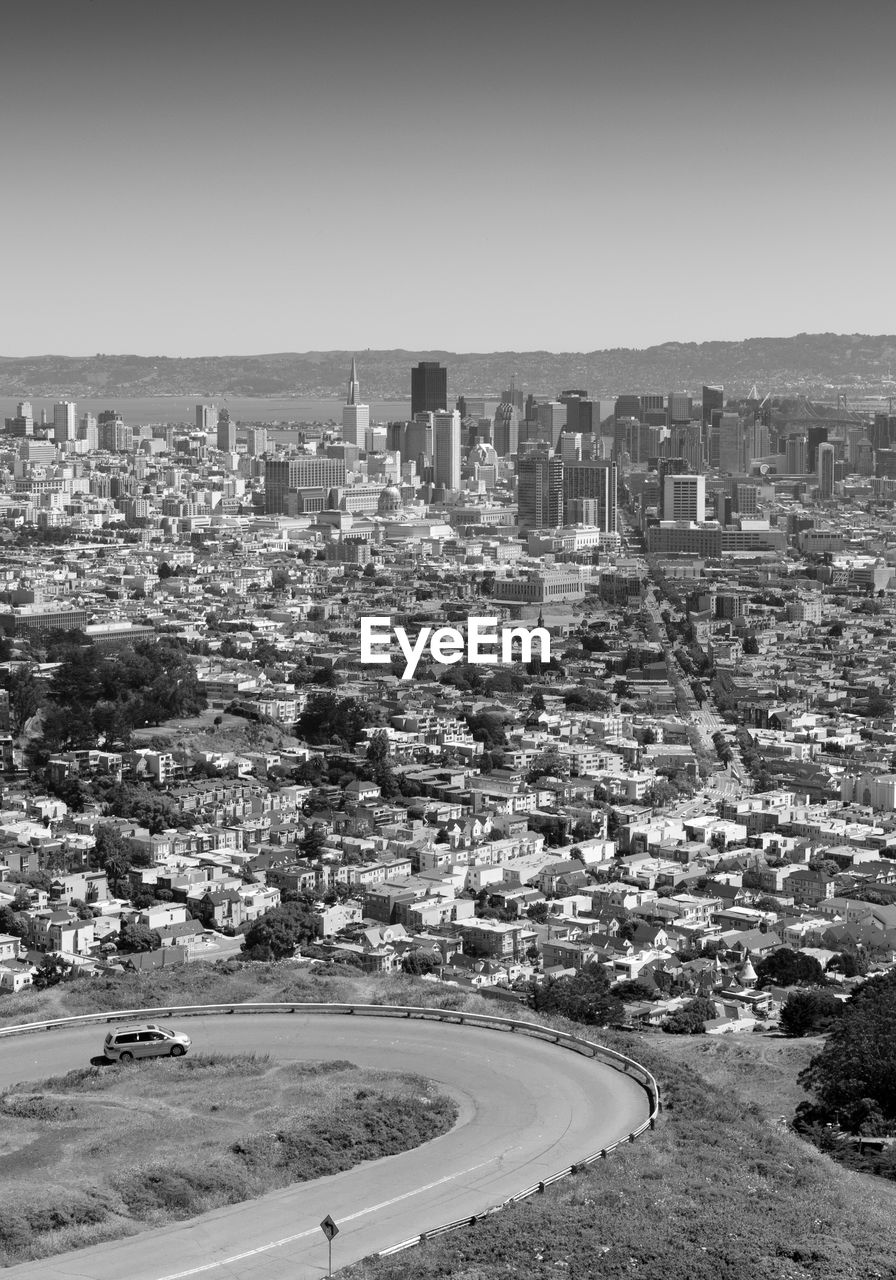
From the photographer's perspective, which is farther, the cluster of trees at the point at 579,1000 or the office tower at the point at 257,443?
the office tower at the point at 257,443

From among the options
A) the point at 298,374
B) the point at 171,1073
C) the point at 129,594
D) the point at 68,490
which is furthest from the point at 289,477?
the point at 298,374

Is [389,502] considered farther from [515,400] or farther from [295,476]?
[515,400]

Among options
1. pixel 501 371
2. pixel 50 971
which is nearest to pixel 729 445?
pixel 501 371

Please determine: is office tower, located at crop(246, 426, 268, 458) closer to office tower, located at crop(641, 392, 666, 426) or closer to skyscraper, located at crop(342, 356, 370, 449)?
skyscraper, located at crop(342, 356, 370, 449)

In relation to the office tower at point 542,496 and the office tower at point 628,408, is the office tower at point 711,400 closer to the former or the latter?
the office tower at point 628,408

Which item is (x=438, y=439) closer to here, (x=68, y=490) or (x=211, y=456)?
(x=211, y=456)

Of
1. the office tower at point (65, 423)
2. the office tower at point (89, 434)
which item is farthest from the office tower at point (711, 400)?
the office tower at point (65, 423)
